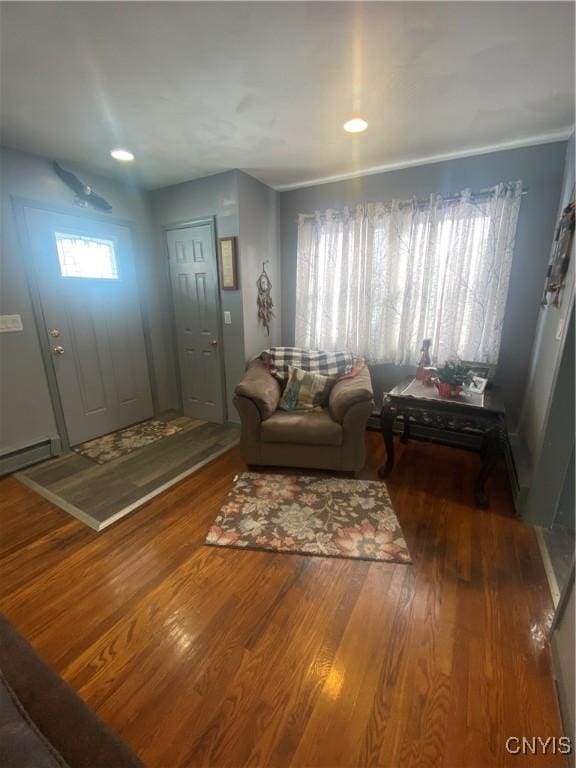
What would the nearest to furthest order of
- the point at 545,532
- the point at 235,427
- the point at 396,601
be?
the point at 396,601
the point at 545,532
the point at 235,427

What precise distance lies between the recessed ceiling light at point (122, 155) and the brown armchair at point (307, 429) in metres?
1.93

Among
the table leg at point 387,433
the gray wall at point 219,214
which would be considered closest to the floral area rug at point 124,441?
the gray wall at point 219,214

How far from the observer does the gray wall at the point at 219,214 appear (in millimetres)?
2750

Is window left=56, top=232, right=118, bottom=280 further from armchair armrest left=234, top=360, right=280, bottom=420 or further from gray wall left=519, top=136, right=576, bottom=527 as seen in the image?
gray wall left=519, top=136, right=576, bottom=527

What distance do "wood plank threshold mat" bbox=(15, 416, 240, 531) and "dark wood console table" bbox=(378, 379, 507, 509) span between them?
1481 mm

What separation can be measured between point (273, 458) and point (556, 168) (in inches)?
114

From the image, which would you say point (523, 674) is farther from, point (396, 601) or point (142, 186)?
point (142, 186)

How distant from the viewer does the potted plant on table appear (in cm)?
214

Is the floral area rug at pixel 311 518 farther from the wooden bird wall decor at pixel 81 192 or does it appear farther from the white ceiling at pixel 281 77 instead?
the wooden bird wall decor at pixel 81 192

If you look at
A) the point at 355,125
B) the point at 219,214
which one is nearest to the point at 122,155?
the point at 219,214

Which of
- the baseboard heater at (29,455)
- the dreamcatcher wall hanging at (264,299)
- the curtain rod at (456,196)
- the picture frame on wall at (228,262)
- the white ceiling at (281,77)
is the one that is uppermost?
the white ceiling at (281,77)

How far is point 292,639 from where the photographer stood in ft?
4.14

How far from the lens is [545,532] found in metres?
1.81

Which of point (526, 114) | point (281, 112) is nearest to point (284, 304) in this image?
point (281, 112)
